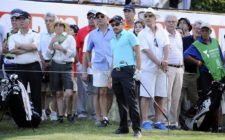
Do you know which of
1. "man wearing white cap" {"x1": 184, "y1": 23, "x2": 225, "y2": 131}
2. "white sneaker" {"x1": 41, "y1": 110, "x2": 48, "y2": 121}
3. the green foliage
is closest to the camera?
"man wearing white cap" {"x1": 184, "y1": 23, "x2": 225, "y2": 131}

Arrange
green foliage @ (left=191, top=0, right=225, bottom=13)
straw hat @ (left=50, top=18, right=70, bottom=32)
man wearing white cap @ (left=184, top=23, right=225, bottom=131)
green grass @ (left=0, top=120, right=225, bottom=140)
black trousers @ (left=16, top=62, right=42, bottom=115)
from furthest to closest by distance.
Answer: green foliage @ (left=191, top=0, right=225, bottom=13) < straw hat @ (left=50, top=18, right=70, bottom=32) < man wearing white cap @ (left=184, top=23, right=225, bottom=131) < black trousers @ (left=16, top=62, right=42, bottom=115) < green grass @ (left=0, top=120, right=225, bottom=140)

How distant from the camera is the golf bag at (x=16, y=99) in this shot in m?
12.3

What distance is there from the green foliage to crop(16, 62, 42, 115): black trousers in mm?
14892

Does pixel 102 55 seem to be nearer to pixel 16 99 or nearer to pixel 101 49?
pixel 101 49

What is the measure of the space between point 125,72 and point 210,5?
672 inches

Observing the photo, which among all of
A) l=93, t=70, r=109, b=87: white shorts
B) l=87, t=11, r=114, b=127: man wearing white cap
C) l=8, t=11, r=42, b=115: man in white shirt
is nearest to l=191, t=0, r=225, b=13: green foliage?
l=87, t=11, r=114, b=127: man wearing white cap

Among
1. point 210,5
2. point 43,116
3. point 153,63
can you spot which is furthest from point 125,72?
point 210,5

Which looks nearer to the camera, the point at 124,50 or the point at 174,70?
the point at 124,50

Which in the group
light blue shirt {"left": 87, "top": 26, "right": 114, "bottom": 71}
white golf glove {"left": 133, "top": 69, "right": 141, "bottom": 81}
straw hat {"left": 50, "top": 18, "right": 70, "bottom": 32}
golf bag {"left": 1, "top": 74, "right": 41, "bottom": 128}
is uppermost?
straw hat {"left": 50, "top": 18, "right": 70, "bottom": 32}

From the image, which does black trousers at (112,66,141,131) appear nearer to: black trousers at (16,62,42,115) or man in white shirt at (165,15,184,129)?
man in white shirt at (165,15,184,129)

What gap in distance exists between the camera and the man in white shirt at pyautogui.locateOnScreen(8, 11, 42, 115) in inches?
508

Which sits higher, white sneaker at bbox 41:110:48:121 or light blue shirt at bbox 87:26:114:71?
light blue shirt at bbox 87:26:114:71

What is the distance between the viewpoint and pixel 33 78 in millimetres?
13008

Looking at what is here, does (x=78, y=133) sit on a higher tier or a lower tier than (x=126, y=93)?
lower
